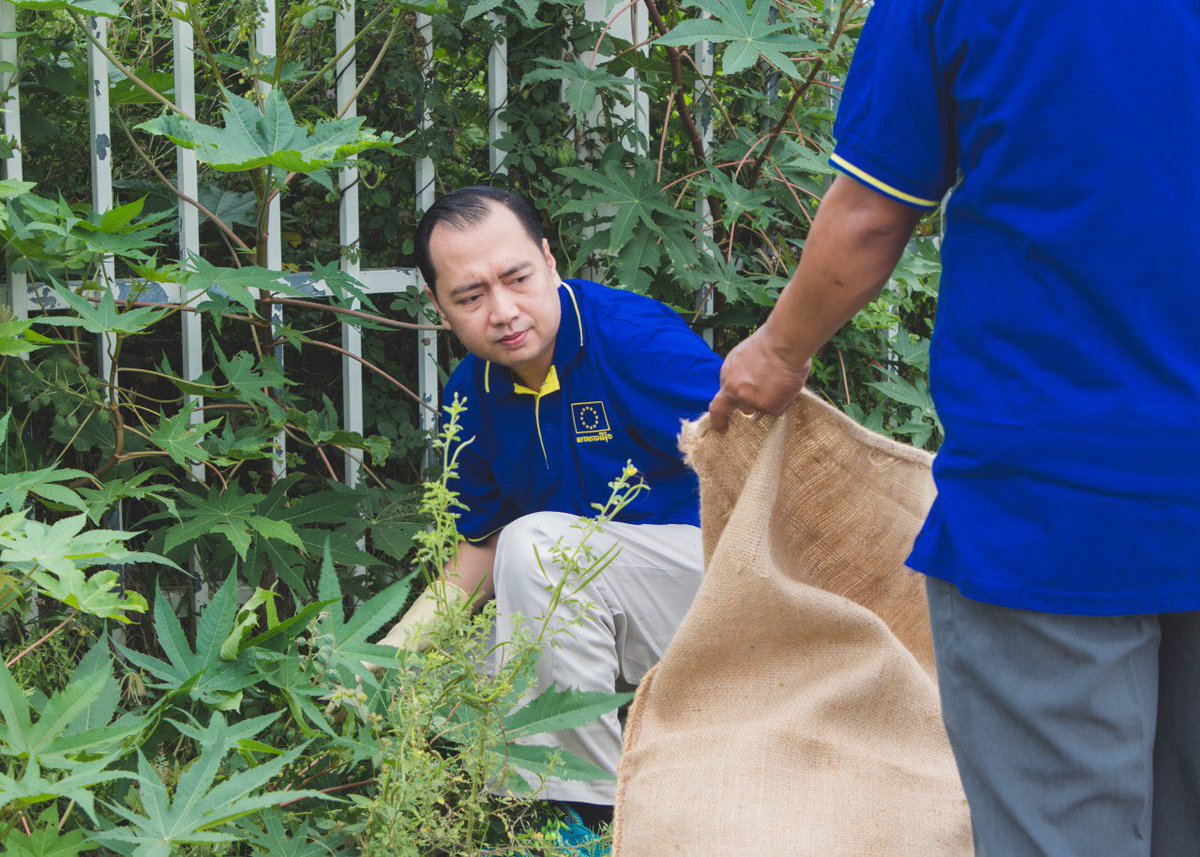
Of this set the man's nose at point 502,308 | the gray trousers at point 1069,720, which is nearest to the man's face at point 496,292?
the man's nose at point 502,308

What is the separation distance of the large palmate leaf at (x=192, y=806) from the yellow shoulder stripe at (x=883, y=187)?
1.01 meters

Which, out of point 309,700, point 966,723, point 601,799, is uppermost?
point 966,723

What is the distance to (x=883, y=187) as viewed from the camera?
1401 millimetres

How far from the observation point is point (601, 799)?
7.63 feet

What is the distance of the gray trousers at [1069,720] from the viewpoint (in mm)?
1325

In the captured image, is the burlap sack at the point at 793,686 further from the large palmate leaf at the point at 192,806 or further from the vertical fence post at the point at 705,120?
the vertical fence post at the point at 705,120

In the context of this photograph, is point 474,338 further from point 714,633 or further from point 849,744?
point 849,744

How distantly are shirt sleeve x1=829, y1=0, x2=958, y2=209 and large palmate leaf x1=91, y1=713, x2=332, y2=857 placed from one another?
3.39ft

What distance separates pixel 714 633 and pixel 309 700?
668 mm

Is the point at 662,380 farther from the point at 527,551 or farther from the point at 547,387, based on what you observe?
the point at 527,551

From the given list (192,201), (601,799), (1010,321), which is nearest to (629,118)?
(192,201)

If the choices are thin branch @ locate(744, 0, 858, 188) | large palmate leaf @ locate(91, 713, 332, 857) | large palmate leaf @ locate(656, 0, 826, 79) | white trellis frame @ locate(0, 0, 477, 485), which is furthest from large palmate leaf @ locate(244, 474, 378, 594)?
thin branch @ locate(744, 0, 858, 188)

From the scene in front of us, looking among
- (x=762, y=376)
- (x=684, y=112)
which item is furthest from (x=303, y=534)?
(x=684, y=112)

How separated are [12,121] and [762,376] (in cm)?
167
